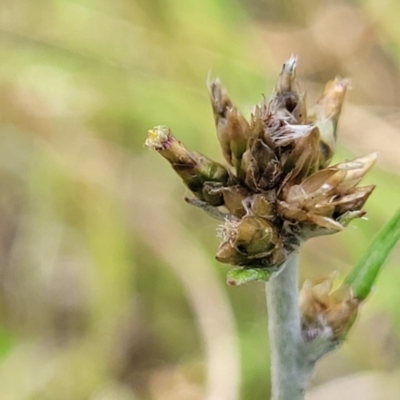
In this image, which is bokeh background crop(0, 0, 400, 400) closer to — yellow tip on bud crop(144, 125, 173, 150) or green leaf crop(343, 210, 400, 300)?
green leaf crop(343, 210, 400, 300)

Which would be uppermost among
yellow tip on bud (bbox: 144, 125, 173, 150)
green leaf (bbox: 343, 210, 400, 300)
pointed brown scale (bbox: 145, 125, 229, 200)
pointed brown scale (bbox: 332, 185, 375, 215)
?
yellow tip on bud (bbox: 144, 125, 173, 150)

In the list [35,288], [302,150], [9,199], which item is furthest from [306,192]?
[9,199]

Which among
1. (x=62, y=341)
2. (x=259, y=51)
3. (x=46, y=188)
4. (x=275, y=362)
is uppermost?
(x=259, y=51)

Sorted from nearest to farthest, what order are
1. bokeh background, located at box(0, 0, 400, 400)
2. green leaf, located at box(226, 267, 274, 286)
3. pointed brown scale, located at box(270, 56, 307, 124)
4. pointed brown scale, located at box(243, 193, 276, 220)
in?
1. green leaf, located at box(226, 267, 274, 286)
2. pointed brown scale, located at box(243, 193, 276, 220)
3. pointed brown scale, located at box(270, 56, 307, 124)
4. bokeh background, located at box(0, 0, 400, 400)

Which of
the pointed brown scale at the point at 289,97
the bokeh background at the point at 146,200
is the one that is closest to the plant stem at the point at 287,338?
the pointed brown scale at the point at 289,97

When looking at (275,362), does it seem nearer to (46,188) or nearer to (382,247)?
(382,247)

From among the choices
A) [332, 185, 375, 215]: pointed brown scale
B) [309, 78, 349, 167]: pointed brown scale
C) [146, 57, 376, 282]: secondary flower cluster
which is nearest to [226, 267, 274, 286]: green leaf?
[146, 57, 376, 282]: secondary flower cluster
